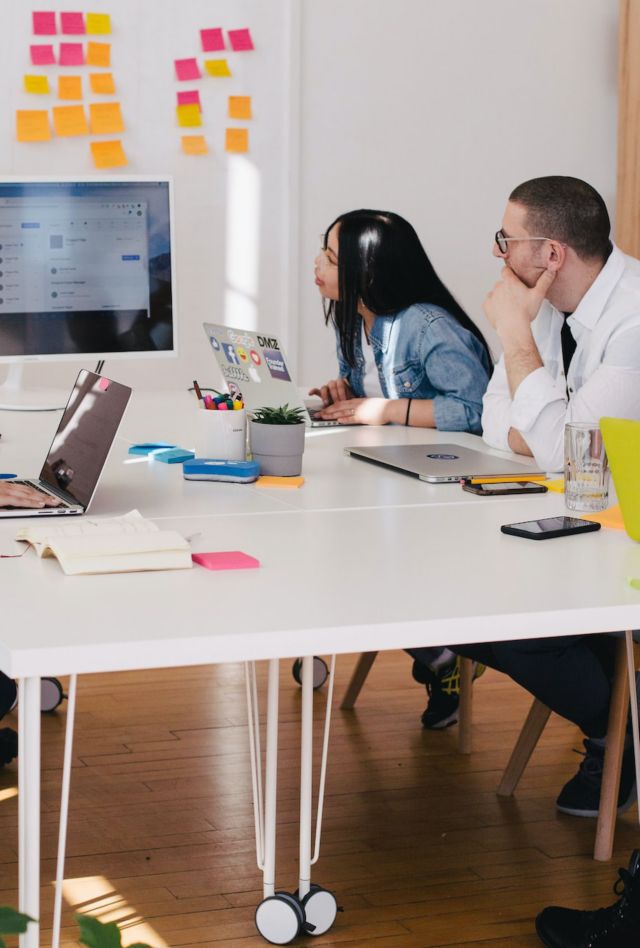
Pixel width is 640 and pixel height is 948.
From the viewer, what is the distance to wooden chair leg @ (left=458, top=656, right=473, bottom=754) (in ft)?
8.73

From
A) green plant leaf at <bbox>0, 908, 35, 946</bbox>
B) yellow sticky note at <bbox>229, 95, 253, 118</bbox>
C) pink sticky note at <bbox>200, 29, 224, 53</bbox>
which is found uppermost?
pink sticky note at <bbox>200, 29, 224, 53</bbox>

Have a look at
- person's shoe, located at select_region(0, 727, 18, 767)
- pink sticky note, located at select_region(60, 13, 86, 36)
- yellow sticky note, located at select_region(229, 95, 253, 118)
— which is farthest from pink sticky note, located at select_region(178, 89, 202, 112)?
person's shoe, located at select_region(0, 727, 18, 767)

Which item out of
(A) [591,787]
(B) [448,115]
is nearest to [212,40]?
(B) [448,115]

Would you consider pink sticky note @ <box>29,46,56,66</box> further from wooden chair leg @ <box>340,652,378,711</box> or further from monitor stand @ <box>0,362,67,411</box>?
wooden chair leg @ <box>340,652,378,711</box>

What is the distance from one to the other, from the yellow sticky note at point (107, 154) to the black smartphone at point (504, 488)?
2.58 m

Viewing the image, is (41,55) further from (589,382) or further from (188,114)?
(589,382)

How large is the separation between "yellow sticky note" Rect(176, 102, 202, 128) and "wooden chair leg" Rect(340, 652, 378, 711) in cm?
211

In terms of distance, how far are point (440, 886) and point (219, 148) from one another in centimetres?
291

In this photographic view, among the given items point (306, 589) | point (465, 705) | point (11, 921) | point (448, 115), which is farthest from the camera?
point (448, 115)

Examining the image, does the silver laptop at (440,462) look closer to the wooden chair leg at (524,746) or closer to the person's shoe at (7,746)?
the wooden chair leg at (524,746)

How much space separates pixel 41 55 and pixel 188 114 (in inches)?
19.7

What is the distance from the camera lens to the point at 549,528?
1.66 m

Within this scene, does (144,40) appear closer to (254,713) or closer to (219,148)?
(219,148)

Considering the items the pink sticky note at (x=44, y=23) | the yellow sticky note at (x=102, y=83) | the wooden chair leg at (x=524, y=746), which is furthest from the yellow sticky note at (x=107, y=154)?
the wooden chair leg at (x=524, y=746)
